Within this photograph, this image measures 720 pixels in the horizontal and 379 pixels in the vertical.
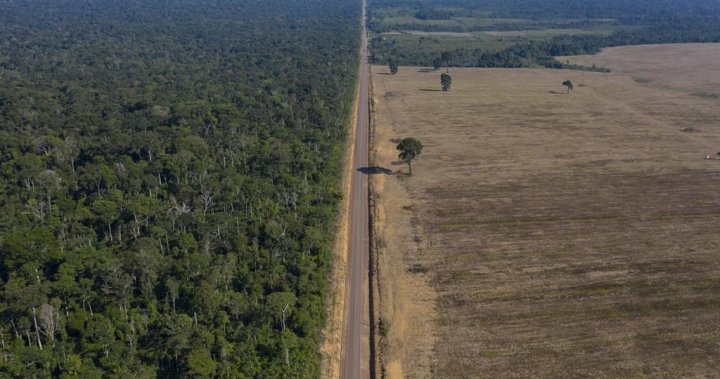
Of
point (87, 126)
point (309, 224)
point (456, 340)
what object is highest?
point (87, 126)

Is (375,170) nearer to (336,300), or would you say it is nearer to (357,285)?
(357,285)

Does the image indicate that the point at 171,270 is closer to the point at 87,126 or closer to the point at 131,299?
the point at 131,299

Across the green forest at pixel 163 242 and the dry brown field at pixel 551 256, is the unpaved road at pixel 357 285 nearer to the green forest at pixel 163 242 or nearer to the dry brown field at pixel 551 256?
the dry brown field at pixel 551 256

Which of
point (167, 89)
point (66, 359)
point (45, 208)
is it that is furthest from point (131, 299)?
point (167, 89)

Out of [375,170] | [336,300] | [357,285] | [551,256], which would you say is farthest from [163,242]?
[551,256]

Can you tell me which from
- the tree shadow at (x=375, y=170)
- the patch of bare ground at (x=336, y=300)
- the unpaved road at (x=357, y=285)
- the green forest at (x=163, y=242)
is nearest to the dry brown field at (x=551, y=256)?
the tree shadow at (x=375, y=170)

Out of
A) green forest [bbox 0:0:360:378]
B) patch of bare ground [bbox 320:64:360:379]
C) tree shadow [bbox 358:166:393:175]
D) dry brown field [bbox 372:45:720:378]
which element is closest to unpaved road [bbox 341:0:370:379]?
patch of bare ground [bbox 320:64:360:379]

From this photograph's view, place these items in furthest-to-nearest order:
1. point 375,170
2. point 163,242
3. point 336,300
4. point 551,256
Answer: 1. point 375,170
2. point 551,256
3. point 163,242
4. point 336,300
